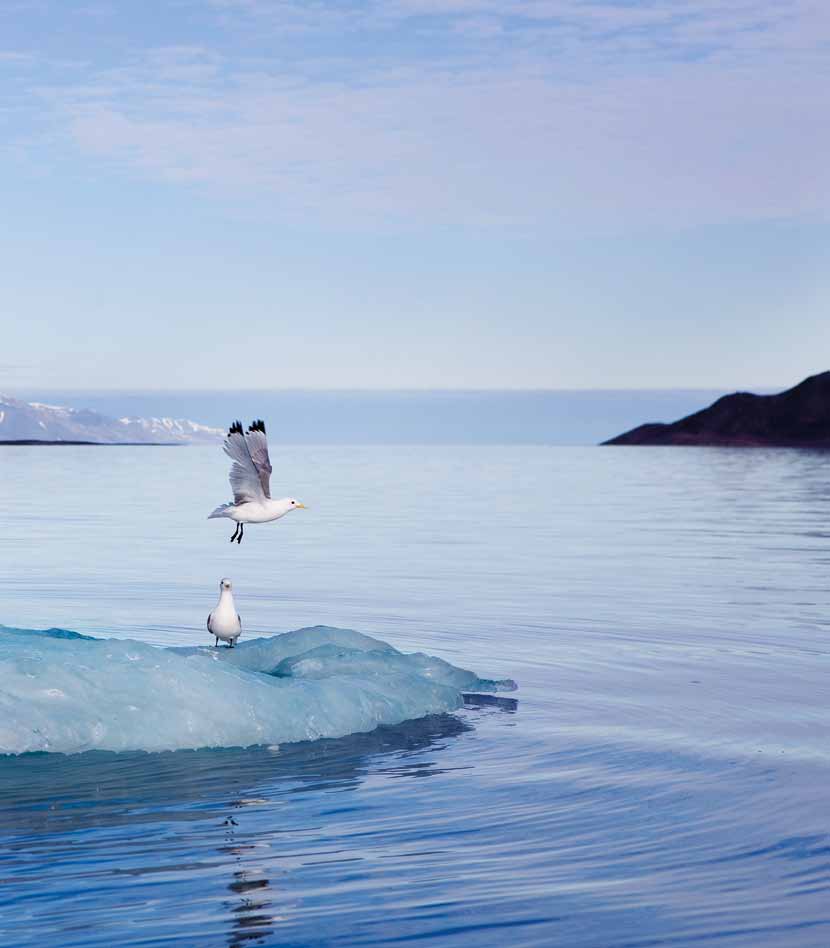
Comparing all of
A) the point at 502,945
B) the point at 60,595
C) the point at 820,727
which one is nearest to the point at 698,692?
the point at 820,727

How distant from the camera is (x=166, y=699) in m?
14.6

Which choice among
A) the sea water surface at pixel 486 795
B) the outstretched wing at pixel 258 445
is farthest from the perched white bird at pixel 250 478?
the sea water surface at pixel 486 795

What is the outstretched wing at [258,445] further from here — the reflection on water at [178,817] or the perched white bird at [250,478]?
the reflection on water at [178,817]

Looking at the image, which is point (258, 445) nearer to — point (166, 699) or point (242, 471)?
point (242, 471)

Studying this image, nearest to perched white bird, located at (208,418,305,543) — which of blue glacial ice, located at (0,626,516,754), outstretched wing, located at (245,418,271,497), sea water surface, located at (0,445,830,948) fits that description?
outstretched wing, located at (245,418,271,497)

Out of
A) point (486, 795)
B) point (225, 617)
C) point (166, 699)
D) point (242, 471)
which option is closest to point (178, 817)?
point (486, 795)

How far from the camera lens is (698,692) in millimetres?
17469

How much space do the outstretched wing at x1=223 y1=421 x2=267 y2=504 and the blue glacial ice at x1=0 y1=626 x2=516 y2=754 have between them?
324cm

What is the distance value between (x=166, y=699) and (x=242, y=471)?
493 cm

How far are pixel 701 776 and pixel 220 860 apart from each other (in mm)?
4932

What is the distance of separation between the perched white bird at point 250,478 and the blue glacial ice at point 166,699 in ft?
9.91

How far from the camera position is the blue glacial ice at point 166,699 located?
14.1m

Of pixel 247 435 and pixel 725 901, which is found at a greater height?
pixel 247 435

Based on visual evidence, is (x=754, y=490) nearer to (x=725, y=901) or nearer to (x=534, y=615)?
(x=534, y=615)
